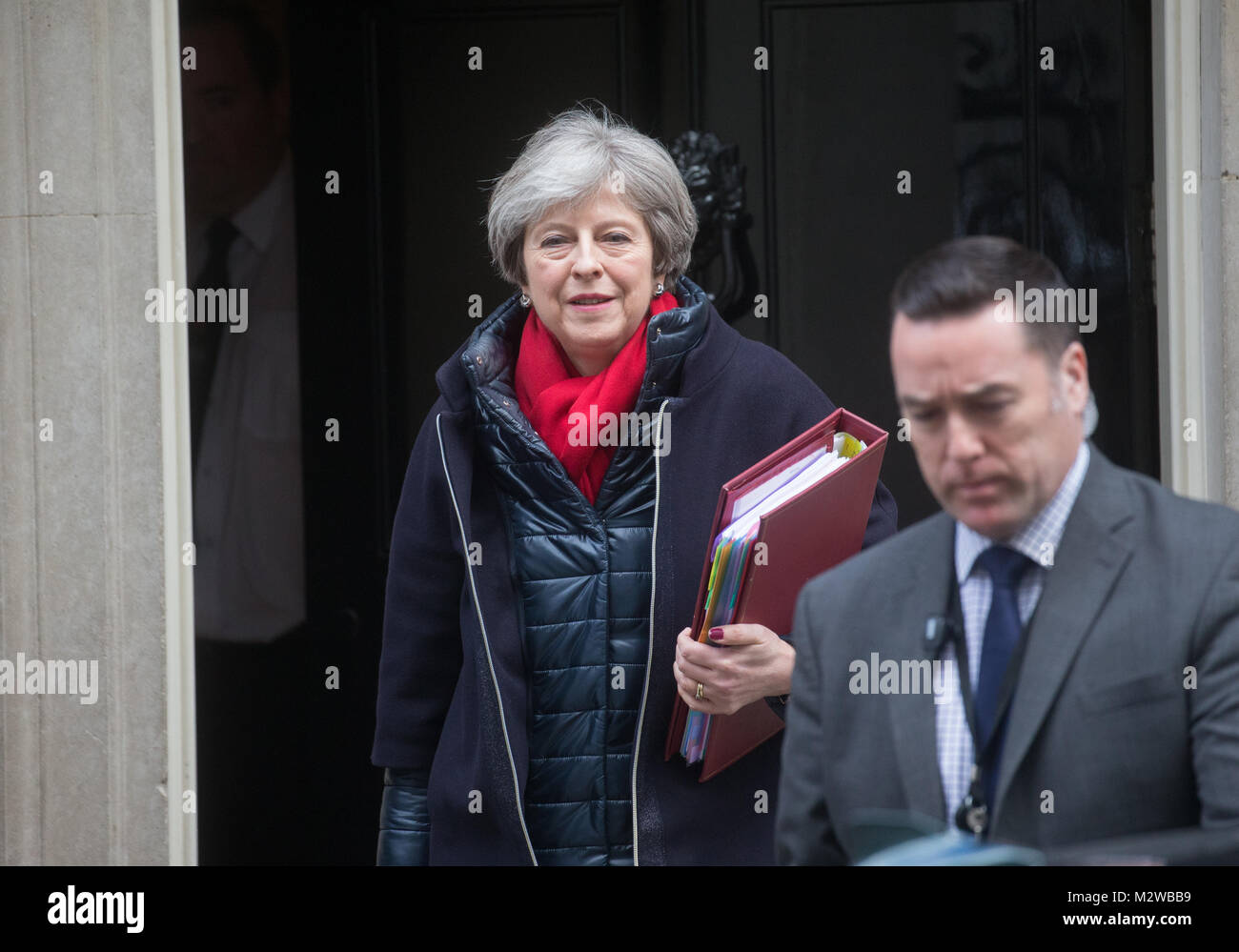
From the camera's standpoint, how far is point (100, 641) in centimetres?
377

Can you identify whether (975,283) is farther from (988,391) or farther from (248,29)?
(248,29)

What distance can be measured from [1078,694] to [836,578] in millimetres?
388

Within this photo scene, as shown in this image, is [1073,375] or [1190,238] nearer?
[1073,375]

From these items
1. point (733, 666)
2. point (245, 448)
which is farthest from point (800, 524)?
point (245, 448)

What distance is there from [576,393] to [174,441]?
1.58 metres

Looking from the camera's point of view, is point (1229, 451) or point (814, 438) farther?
point (1229, 451)

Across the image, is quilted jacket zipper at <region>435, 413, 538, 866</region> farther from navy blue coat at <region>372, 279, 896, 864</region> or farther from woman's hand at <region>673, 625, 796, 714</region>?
woman's hand at <region>673, 625, 796, 714</region>

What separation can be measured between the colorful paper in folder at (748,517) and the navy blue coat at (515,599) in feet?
0.67

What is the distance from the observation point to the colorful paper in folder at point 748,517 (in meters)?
2.27

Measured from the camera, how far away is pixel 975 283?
193 centimetres

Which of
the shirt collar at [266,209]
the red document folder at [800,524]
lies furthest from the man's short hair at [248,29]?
the red document folder at [800,524]

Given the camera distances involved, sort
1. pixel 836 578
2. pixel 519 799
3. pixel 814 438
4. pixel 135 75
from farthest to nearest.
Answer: pixel 135 75 < pixel 519 799 < pixel 814 438 < pixel 836 578
